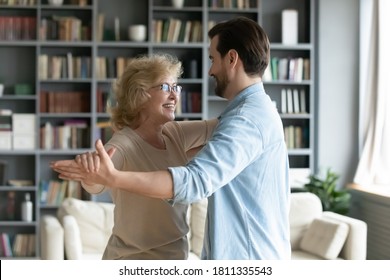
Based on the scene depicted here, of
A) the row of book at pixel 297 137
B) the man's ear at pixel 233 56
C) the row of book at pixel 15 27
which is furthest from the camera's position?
the row of book at pixel 297 137

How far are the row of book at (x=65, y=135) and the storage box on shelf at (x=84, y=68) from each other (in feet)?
0.03

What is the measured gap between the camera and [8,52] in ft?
27.2

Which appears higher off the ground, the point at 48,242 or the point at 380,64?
the point at 380,64

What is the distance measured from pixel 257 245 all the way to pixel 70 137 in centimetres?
637

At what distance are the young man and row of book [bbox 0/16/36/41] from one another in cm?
624

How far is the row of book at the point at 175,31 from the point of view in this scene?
27.1ft

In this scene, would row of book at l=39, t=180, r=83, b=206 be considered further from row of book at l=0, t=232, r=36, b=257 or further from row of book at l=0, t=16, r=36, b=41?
row of book at l=0, t=16, r=36, b=41

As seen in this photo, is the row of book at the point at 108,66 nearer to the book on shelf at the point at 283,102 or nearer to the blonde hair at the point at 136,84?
the book on shelf at the point at 283,102

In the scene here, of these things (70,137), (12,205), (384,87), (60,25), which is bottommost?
(12,205)

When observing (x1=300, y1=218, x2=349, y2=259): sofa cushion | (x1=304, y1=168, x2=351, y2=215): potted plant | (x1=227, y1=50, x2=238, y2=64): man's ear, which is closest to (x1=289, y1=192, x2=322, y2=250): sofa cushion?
(x1=300, y1=218, x2=349, y2=259): sofa cushion

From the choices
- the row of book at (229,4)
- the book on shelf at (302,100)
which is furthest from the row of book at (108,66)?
the book on shelf at (302,100)
